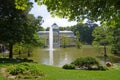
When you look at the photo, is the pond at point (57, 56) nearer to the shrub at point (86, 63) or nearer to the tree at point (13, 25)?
the tree at point (13, 25)

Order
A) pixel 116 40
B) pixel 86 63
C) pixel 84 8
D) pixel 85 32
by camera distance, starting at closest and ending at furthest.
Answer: pixel 84 8 < pixel 86 63 < pixel 116 40 < pixel 85 32

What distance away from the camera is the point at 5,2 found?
26625 mm

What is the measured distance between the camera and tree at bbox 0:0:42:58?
26170mm

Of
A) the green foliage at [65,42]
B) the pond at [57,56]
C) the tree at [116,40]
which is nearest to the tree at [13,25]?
the pond at [57,56]

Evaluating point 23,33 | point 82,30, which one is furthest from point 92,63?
point 82,30

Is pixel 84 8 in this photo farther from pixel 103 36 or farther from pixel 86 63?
pixel 103 36

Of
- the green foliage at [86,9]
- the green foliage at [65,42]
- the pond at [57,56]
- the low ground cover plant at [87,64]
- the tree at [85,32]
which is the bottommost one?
the pond at [57,56]

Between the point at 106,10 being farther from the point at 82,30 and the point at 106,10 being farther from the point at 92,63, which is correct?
the point at 82,30

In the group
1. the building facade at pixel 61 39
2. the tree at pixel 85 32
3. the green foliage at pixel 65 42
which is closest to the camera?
the green foliage at pixel 65 42

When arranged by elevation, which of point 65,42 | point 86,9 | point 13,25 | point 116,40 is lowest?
point 65,42

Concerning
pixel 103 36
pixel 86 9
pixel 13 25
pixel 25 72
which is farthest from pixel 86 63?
pixel 103 36

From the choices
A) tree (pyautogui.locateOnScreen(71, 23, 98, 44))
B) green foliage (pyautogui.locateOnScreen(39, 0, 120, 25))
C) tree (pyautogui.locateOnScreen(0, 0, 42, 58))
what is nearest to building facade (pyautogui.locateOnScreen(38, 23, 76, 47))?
tree (pyautogui.locateOnScreen(71, 23, 98, 44))

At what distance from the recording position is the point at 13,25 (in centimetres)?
2656

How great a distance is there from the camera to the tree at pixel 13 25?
2617cm
